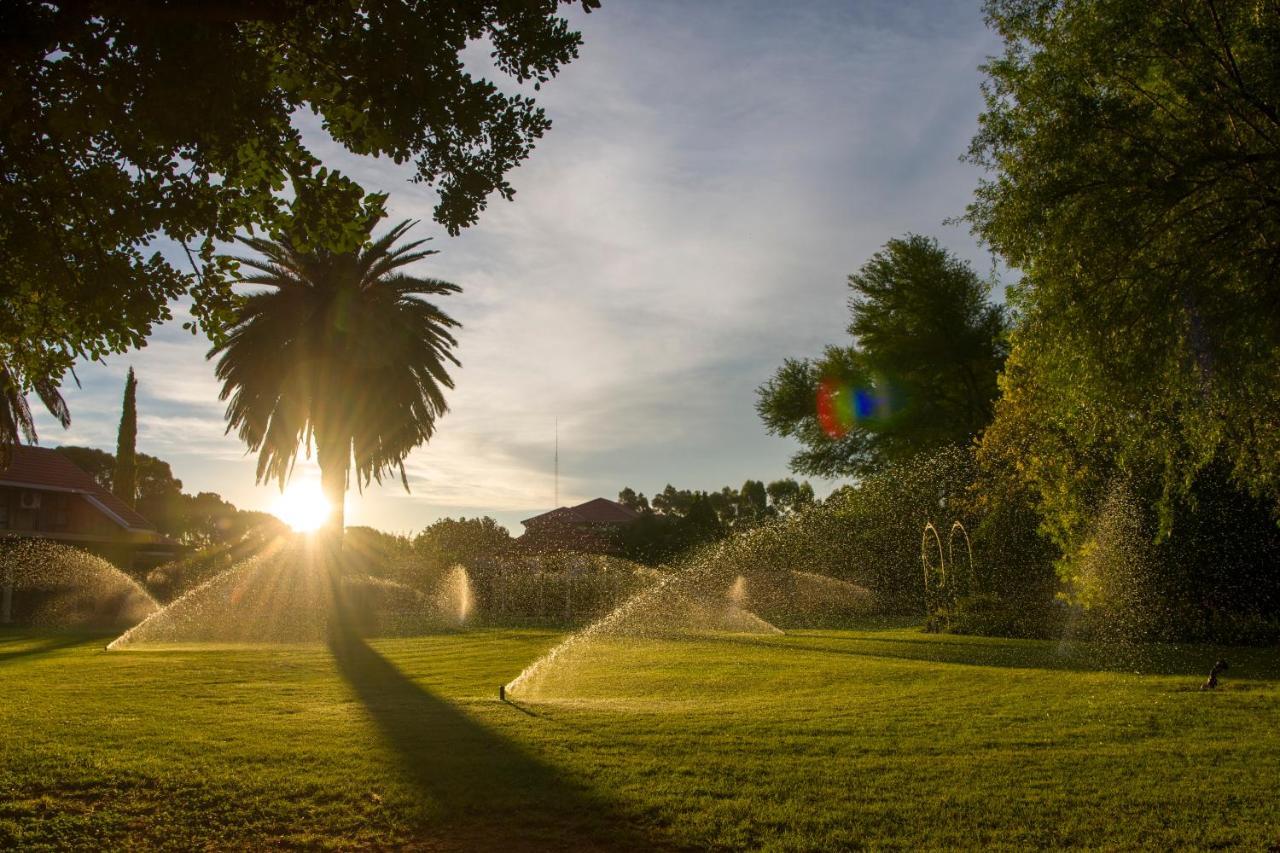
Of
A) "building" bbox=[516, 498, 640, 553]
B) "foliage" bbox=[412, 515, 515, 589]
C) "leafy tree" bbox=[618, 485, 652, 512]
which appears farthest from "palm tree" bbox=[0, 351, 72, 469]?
"leafy tree" bbox=[618, 485, 652, 512]

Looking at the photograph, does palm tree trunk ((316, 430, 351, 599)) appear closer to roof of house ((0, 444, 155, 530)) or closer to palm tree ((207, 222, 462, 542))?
palm tree ((207, 222, 462, 542))

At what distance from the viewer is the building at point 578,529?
1893 inches

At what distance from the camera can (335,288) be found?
2569 cm

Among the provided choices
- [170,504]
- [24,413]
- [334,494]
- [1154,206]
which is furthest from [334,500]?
[170,504]

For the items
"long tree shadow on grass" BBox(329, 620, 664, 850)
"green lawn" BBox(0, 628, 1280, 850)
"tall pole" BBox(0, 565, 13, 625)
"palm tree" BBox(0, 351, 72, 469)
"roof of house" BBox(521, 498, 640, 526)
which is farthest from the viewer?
"roof of house" BBox(521, 498, 640, 526)

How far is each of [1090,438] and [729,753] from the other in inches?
282

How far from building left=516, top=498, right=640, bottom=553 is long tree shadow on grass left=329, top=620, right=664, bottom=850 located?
1427 inches

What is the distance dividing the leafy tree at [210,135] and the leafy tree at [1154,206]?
542 cm

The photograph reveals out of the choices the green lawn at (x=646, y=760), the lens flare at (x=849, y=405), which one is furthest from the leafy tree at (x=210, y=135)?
the lens flare at (x=849, y=405)

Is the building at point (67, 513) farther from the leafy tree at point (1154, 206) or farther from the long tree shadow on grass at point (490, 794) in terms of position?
the leafy tree at point (1154, 206)

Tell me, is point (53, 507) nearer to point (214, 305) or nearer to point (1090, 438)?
point (214, 305)

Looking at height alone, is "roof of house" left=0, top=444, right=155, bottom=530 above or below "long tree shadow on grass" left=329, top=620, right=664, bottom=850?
above

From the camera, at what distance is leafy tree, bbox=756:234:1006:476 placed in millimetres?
39000

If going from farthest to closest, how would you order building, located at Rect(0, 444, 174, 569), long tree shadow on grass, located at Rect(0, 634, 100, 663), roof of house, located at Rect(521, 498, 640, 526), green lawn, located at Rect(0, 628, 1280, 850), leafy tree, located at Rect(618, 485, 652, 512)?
1. leafy tree, located at Rect(618, 485, 652, 512)
2. roof of house, located at Rect(521, 498, 640, 526)
3. building, located at Rect(0, 444, 174, 569)
4. long tree shadow on grass, located at Rect(0, 634, 100, 663)
5. green lawn, located at Rect(0, 628, 1280, 850)
